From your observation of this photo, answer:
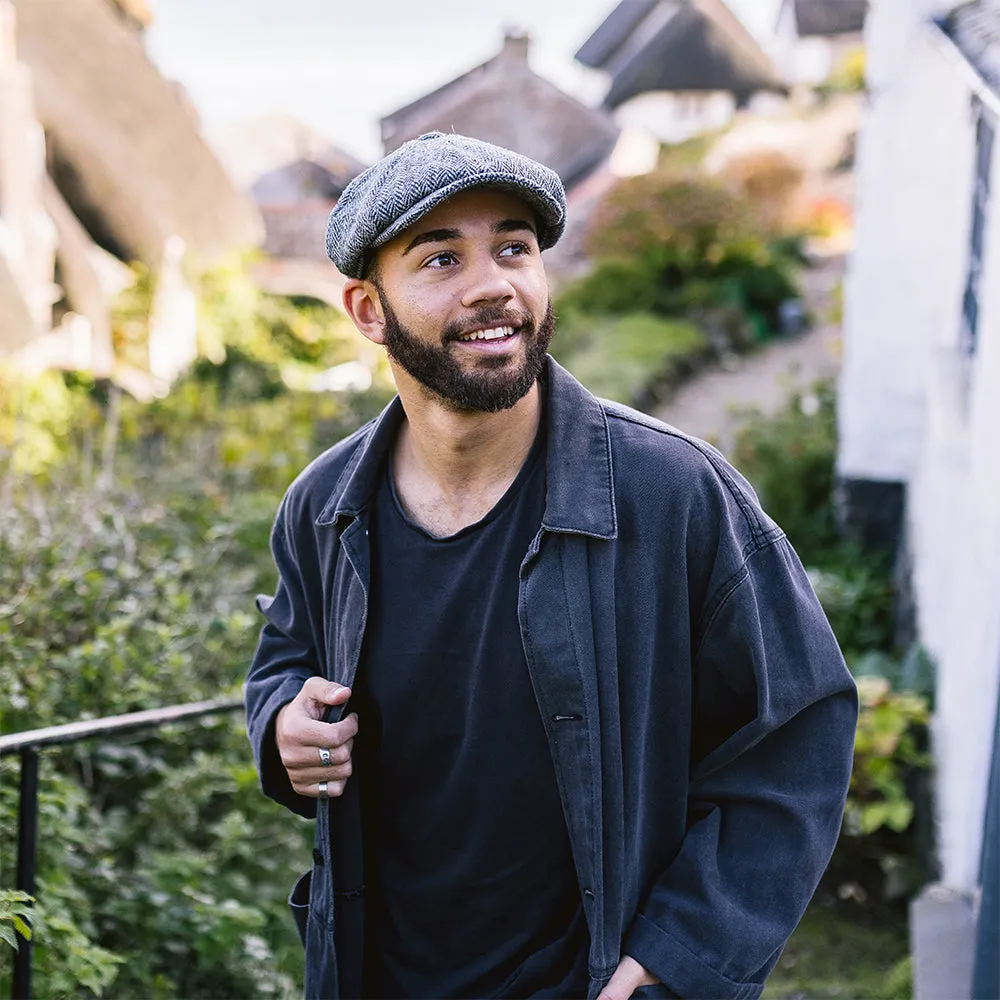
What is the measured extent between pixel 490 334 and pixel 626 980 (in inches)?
38.5

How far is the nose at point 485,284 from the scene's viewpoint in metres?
1.83

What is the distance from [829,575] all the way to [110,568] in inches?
185

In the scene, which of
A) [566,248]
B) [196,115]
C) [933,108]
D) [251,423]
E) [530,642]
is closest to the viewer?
[530,642]

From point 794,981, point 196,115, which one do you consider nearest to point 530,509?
point 794,981

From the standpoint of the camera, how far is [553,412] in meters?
1.97

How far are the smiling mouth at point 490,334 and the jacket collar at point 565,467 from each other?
17 centimetres

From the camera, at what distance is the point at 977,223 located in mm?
→ 6020

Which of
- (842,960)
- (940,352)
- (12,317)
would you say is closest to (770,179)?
(12,317)

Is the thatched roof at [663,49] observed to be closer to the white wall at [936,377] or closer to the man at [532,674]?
the white wall at [936,377]

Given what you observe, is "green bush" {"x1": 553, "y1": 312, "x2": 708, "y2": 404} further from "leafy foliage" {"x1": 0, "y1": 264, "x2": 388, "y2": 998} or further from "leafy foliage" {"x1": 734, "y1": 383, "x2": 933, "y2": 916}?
"leafy foliage" {"x1": 0, "y1": 264, "x2": 388, "y2": 998}

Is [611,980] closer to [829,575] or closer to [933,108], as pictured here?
[829,575]

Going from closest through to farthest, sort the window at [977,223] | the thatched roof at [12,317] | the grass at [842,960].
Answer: the grass at [842,960] → the window at [977,223] → the thatched roof at [12,317]

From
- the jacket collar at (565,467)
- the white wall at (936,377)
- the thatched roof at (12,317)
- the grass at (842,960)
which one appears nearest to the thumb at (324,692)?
the jacket collar at (565,467)

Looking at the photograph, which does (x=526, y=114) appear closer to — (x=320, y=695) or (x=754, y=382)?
(x=754, y=382)
